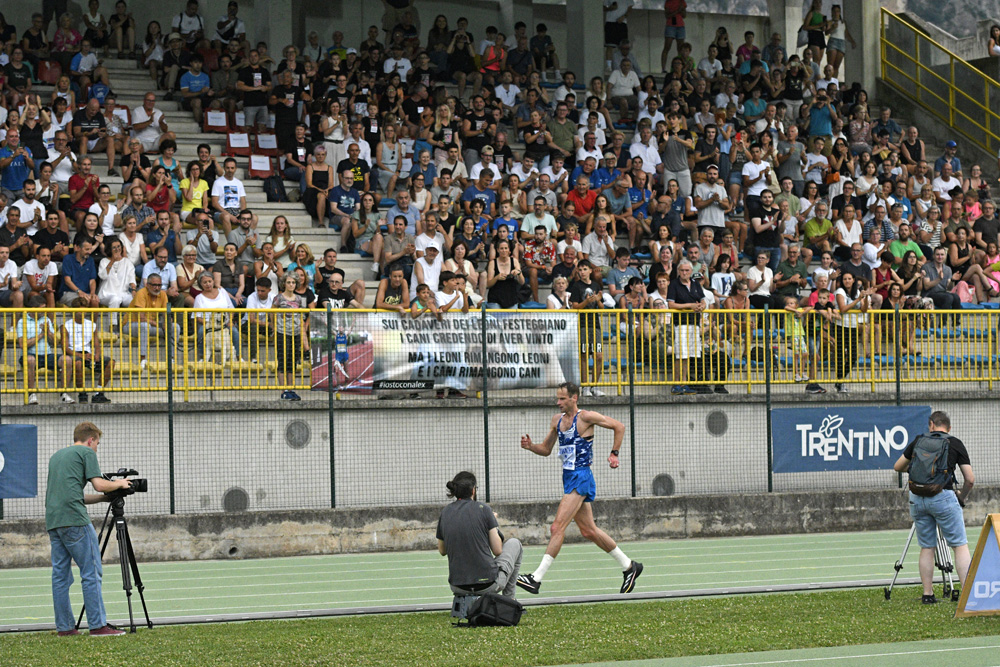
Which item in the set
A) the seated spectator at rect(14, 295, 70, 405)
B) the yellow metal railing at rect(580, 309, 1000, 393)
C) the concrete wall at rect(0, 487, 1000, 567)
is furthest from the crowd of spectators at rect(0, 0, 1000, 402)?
the concrete wall at rect(0, 487, 1000, 567)

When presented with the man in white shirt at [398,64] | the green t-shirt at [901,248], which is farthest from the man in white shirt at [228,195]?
the green t-shirt at [901,248]

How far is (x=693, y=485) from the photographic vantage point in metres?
18.8

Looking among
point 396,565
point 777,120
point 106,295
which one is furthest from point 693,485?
point 777,120

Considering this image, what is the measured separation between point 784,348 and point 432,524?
5614mm

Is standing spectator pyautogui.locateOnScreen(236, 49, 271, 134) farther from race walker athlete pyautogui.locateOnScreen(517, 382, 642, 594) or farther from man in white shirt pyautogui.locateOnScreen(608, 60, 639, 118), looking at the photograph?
race walker athlete pyautogui.locateOnScreen(517, 382, 642, 594)

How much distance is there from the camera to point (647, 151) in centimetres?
2491

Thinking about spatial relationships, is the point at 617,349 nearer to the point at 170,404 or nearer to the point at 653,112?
the point at 170,404

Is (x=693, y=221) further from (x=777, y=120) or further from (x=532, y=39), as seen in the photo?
(x=532, y=39)

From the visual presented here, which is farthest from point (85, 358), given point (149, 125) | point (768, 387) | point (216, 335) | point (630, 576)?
point (768, 387)

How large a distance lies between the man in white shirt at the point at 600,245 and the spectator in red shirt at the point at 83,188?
24.8ft

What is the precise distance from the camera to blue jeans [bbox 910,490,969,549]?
39.1 feet

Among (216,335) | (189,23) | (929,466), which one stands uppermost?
(189,23)

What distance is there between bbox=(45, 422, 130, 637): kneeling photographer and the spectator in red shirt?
9815 mm

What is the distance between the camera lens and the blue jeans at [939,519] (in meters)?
11.9
